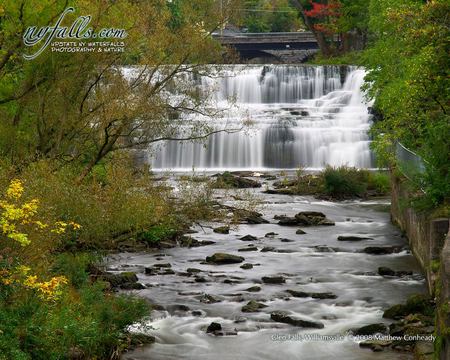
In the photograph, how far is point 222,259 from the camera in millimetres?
24375

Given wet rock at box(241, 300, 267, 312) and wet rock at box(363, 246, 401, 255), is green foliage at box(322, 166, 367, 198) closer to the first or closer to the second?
wet rock at box(363, 246, 401, 255)

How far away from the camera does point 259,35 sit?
7825cm

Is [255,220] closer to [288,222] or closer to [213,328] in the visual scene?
[288,222]

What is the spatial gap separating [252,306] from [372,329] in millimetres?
3144

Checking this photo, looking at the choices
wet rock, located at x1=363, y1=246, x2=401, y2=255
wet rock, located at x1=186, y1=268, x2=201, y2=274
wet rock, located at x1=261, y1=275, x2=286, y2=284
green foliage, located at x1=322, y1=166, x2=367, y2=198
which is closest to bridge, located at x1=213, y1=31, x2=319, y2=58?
green foliage, located at x1=322, y1=166, x2=367, y2=198

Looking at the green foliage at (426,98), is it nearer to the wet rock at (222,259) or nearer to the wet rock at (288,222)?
the wet rock at (288,222)

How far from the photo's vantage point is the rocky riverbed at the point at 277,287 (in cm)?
1698

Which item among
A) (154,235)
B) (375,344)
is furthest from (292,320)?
(154,235)

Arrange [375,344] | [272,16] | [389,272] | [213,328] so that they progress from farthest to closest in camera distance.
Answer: [272,16] → [389,272] → [213,328] → [375,344]

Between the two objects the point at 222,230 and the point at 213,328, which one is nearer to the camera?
the point at 213,328

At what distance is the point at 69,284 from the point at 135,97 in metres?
6.40

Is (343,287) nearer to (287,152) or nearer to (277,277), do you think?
(277,277)

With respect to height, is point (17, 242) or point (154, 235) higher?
point (17, 242)

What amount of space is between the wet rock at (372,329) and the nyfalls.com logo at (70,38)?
10105 mm
